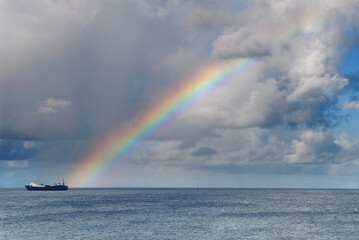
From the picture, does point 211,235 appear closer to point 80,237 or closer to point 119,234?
point 119,234

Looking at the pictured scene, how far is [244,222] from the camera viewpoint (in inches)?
3949

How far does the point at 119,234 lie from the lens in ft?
262

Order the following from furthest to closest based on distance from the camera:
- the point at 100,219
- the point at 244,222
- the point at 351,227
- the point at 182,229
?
the point at 100,219, the point at 244,222, the point at 351,227, the point at 182,229

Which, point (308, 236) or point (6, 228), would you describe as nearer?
point (308, 236)

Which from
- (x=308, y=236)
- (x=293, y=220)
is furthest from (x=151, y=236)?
(x=293, y=220)

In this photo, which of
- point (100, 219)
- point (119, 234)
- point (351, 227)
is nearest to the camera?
point (119, 234)

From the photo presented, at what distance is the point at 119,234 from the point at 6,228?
95.2ft

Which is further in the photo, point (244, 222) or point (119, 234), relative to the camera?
point (244, 222)

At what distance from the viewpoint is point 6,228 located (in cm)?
8888

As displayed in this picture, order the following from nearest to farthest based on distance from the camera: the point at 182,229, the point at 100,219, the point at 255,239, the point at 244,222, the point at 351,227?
1. the point at 255,239
2. the point at 182,229
3. the point at 351,227
4. the point at 244,222
5. the point at 100,219

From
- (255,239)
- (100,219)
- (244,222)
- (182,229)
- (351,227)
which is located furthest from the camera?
(100,219)

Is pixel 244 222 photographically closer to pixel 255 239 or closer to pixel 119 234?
pixel 255 239

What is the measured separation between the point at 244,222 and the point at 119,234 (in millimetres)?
35974

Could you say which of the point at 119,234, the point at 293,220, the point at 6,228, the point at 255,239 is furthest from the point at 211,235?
the point at 6,228
